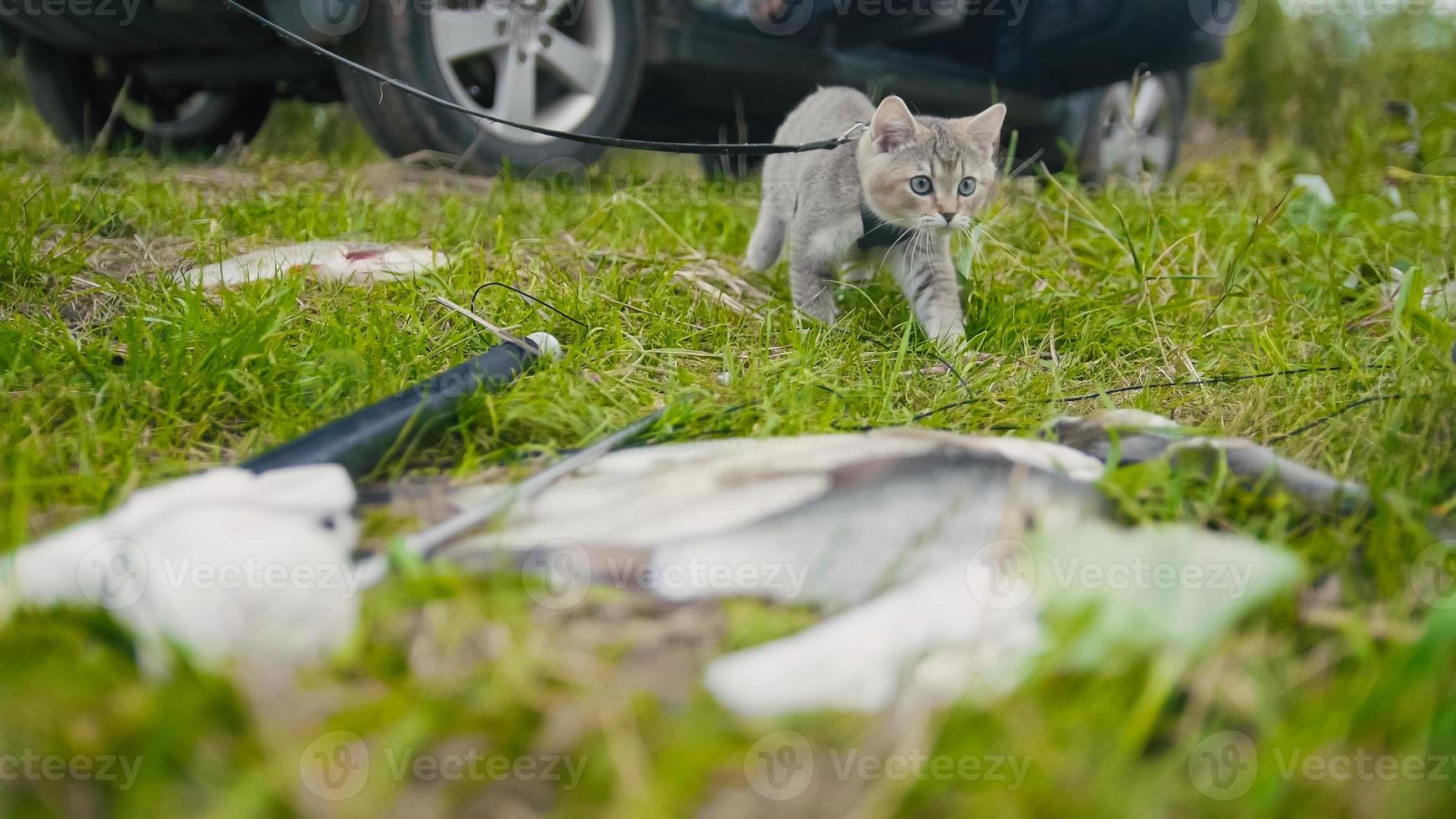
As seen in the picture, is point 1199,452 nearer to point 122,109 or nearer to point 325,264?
point 325,264

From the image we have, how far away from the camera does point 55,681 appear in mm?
776

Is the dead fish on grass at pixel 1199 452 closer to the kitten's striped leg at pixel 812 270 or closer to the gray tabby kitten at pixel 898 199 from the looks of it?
the gray tabby kitten at pixel 898 199

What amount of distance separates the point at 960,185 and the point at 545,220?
50.3 inches

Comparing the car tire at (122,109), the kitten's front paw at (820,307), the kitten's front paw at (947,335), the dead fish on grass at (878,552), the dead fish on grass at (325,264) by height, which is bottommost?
the dead fish on grass at (878,552)

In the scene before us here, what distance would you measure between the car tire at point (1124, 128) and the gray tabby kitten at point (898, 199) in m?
2.42

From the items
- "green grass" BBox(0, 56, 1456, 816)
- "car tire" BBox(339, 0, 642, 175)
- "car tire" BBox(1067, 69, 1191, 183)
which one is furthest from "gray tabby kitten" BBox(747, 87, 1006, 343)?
"car tire" BBox(1067, 69, 1191, 183)

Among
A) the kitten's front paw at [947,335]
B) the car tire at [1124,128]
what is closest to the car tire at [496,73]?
the kitten's front paw at [947,335]

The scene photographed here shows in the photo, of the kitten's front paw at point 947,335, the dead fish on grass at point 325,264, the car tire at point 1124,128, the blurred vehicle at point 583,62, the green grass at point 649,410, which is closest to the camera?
the green grass at point 649,410

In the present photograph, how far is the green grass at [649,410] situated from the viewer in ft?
2.44

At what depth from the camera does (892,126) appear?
208cm

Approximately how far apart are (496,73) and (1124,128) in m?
2.91

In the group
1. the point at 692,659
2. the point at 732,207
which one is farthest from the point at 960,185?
the point at 692,659

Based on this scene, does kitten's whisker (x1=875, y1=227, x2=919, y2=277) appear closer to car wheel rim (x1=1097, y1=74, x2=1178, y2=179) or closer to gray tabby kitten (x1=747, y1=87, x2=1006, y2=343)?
gray tabby kitten (x1=747, y1=87, x2=1006, y2=343)

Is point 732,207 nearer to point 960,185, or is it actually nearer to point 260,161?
point 960,185
